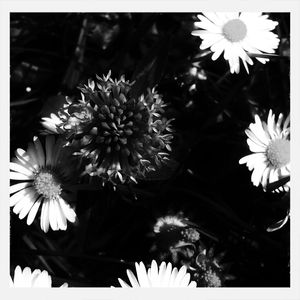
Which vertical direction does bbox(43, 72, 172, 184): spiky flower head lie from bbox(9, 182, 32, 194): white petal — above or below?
above

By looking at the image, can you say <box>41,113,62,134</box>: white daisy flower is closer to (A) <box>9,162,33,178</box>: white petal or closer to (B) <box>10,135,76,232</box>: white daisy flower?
(B) <box>10,135,76,232</box>: white daisy flower

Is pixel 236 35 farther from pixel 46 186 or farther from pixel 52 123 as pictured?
pixel 46 186

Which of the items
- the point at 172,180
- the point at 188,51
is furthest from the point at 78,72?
the point at 172,180

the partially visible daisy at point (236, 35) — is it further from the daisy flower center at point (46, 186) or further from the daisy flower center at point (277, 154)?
the daisy flower center at point (46, 186)

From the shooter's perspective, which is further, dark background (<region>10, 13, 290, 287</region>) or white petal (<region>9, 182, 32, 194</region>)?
dark background (<region>10, 13, 290, 287</region>)

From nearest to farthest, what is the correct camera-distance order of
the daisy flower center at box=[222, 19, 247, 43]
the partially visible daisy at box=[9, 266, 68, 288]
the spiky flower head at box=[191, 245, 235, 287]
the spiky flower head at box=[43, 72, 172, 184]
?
1. the spiky flower head at box=[43, 72, 172, 184]
2. the partially visible daisy at box=[9, 266, 68, 288]
3. the spiky flower head at box=[191, 245, 235, 287]
4. the daisy flower center at box=[222, 19, 247, 43]

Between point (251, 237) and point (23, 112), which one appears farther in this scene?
point (23, 112)

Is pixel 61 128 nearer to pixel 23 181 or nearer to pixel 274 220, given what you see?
pixel 23 181

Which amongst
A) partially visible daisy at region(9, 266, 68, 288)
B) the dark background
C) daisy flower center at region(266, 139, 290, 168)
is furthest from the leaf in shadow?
partially visible daisy at region(9, 266, 68, 288)
